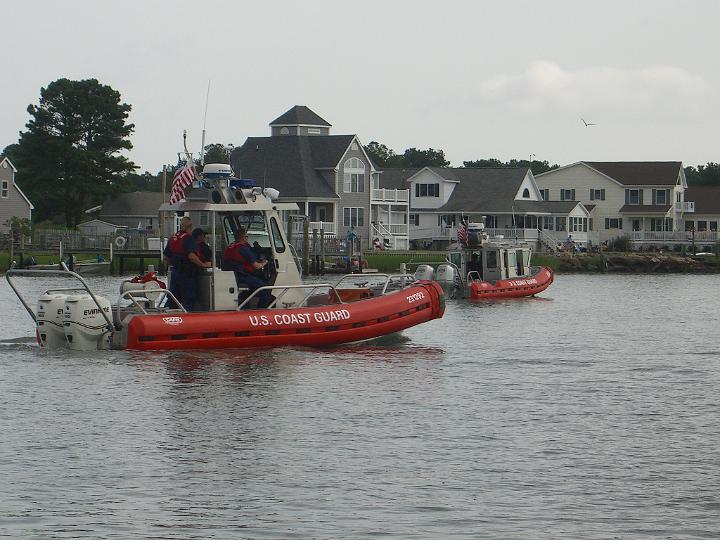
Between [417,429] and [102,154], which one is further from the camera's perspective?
[102,154]

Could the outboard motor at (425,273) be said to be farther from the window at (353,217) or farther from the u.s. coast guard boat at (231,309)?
the window at (353,217)

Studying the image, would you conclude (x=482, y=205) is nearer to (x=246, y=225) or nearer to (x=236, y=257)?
(x=246, y=225)

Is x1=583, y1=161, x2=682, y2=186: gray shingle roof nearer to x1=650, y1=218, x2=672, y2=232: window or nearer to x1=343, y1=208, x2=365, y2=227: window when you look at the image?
x1=650, y1=218, x2=672, y2=232: window

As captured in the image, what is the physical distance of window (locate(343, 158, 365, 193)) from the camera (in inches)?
3241

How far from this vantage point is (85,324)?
21.3m

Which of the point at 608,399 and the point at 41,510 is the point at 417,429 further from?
the point at 41,510

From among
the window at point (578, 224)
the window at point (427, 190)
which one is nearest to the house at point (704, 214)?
the window at point (578, 224)

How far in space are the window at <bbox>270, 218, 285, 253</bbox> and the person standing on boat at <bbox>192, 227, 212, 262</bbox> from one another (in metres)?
1.41

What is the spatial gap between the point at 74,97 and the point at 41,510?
8190cm

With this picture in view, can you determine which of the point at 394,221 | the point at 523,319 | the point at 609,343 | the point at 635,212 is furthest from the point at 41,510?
the point at 635,212

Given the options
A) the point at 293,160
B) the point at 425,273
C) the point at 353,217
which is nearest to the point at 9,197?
the point at 293,160

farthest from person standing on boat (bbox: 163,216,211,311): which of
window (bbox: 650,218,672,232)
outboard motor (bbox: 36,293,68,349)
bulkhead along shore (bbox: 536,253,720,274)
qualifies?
window (bbox: 650,218,672,232)

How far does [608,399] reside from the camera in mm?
19453

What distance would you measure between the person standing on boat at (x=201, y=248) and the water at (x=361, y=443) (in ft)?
5.69
